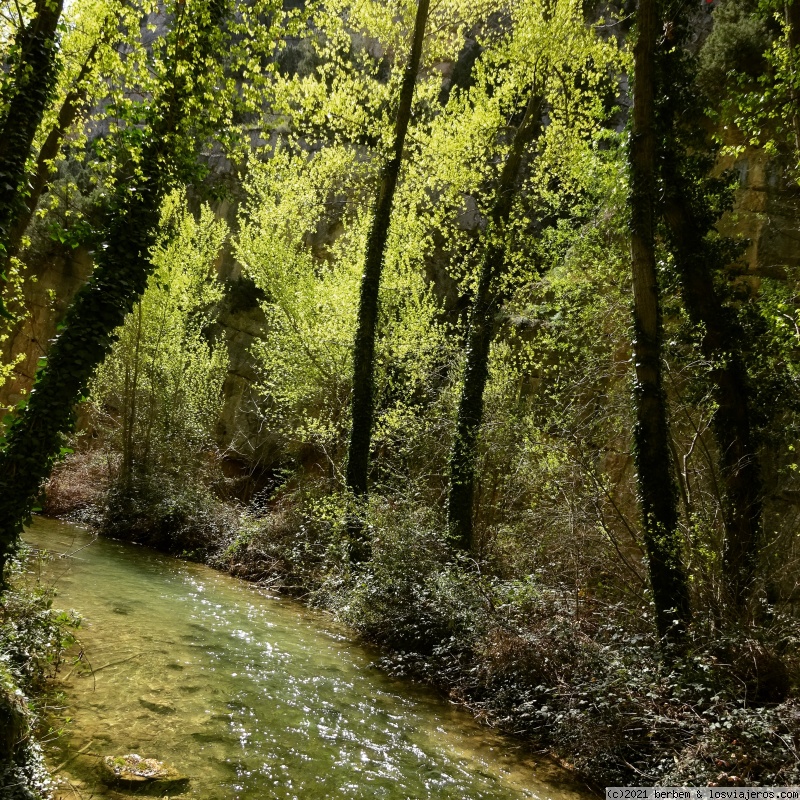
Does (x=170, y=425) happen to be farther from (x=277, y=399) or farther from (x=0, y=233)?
(x=0, y=233)

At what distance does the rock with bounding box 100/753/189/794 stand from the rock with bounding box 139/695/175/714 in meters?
0.89

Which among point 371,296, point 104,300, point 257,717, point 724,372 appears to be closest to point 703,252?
point 724,372

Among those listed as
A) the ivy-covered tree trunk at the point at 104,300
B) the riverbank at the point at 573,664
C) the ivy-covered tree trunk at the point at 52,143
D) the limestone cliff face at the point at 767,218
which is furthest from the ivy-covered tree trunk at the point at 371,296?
the limestone cliff face at the point at 767,218

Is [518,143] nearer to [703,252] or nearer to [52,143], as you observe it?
[703,252]

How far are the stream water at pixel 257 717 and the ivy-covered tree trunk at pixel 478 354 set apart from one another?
305 centimetres

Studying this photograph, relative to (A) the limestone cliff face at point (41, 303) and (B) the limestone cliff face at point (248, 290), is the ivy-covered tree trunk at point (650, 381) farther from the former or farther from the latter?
(A) the limestone cliff face at point (41, 303)

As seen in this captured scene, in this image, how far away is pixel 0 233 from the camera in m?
5.36

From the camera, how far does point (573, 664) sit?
6613mm

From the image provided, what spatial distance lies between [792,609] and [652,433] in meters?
2.52

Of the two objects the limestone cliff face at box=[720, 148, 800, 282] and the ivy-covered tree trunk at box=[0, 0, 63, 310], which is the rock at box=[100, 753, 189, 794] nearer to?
the ivy-covered tree trunk at box=[0, 0, 63, 310]

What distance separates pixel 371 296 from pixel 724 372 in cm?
664

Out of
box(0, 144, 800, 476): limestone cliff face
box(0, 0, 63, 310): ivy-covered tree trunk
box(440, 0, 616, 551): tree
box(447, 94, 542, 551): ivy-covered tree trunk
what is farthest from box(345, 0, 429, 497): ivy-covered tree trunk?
box(0, 0, 63, 310): ivy-covered tree trunk

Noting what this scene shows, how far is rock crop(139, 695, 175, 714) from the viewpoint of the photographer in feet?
17.5

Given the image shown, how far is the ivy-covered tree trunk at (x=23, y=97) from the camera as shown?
546cm
